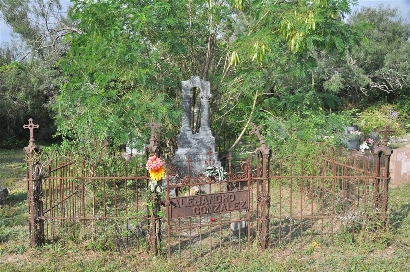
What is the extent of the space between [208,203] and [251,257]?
92 cm

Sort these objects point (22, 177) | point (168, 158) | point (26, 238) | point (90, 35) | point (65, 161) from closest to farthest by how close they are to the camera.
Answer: point (26, 238), point (65, 161), point (90, 35), point (168, 158), point (22, 177)

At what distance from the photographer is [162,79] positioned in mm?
9258

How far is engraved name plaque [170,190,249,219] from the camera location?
506 centimetres

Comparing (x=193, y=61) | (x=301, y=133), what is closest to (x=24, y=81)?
(x=193, y=61)

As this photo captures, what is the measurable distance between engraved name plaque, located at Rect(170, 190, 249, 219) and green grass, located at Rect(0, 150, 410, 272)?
601 mm

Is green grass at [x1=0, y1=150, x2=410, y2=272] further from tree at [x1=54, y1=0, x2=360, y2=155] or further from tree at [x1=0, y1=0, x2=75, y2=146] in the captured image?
tree at [x1=0, y1=0, x2=75, y2=146]

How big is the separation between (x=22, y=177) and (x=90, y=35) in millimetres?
5518

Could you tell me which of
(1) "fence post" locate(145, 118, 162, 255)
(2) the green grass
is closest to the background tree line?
(1) "fence post" locate(145, 118, 162, 255)

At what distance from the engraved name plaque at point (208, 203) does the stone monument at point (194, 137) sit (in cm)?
408

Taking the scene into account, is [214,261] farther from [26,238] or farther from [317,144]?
[317,144]

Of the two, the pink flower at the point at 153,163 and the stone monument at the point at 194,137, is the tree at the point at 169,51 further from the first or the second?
the pink flower at the point at 153,163

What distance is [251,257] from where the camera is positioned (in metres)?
5.07

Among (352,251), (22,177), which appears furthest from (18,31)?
(352,251)

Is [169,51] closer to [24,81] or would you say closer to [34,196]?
[34,196]
